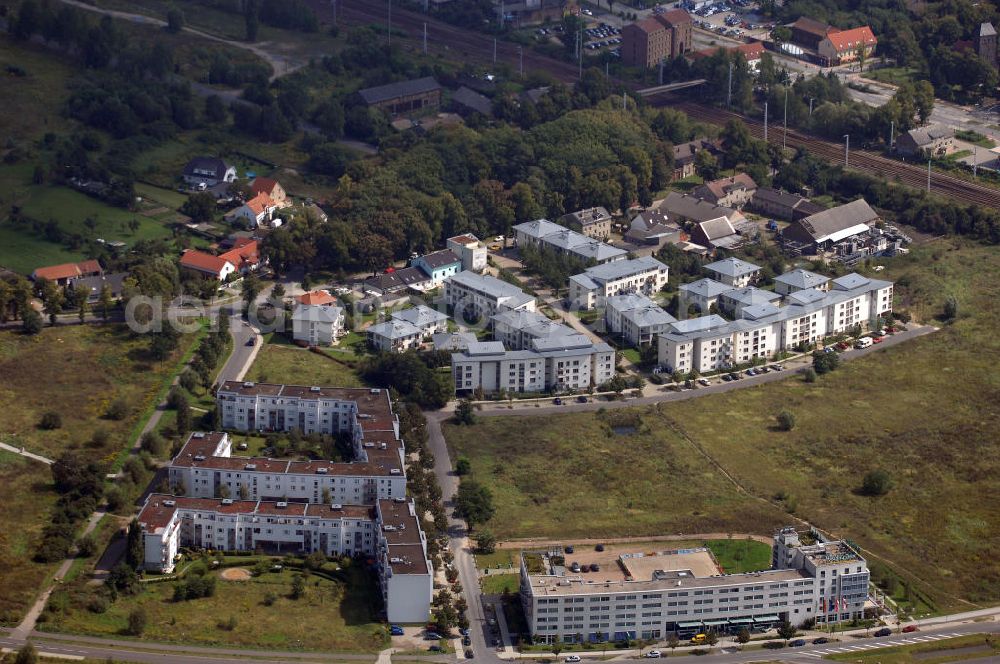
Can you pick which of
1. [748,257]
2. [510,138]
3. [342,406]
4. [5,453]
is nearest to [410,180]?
[510,138]

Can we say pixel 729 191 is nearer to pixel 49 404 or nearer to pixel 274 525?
pixel 49 404

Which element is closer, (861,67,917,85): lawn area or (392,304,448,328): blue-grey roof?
(392,304,448,328): blue-grey roof

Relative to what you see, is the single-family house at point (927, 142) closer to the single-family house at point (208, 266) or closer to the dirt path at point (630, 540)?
the single-family house at point (208, 266)

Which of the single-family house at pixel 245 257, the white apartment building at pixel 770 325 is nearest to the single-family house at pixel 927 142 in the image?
the white apartment building at pixel 770 325

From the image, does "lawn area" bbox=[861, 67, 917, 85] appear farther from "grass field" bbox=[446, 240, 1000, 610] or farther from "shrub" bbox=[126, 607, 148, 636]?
"shrub" bbox=[126, 607, 148, 636]

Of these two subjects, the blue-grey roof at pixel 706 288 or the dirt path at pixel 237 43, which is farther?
the dirt path at pixel 237 43

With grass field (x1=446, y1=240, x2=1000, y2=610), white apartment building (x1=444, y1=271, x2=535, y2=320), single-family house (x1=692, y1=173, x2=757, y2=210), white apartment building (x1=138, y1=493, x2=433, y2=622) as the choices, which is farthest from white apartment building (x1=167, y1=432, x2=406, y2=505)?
single-family house (x1=692, y1=173, x2=757, y2=210)
